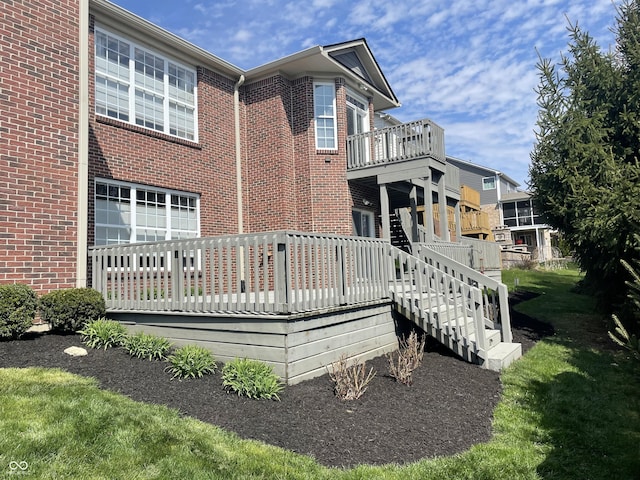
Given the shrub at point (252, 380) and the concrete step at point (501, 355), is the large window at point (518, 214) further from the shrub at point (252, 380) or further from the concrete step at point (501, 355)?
the shrub at point (252, 380)

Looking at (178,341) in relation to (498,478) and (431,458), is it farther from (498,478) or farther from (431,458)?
(498,478)

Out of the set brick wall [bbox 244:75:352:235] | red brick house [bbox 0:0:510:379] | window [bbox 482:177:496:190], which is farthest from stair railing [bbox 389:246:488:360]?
window [bbox 482:177:496:190]

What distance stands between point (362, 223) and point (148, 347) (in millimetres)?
9486

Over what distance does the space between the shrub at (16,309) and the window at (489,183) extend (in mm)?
40470

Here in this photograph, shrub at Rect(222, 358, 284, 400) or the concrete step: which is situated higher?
shrub at Rect(222, 358, 284, 400)

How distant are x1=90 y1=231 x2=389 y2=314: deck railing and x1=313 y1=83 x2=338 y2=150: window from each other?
6.06 m

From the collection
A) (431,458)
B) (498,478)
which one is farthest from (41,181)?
(498,478)

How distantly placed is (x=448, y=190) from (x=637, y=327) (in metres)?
7.42

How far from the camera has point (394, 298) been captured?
27.2ft

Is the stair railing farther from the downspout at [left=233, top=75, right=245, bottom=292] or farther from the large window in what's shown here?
the large window

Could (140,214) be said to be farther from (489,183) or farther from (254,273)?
(489,183)

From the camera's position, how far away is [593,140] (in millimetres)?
8742

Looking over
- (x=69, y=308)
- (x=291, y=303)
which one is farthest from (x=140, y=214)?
(x=291, y=303)

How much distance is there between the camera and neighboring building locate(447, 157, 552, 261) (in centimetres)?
3941
